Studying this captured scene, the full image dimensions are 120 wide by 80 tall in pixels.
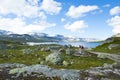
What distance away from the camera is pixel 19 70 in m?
29.4

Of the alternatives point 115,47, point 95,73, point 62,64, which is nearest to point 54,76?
point 95,73

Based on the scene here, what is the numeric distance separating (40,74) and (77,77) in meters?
4.56

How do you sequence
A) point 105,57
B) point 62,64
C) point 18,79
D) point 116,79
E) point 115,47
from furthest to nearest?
1. point 115,47
2. point 105,57
3. point 62,64
4. point 116,79
5. point 18,79

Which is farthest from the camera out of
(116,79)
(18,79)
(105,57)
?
(105,57)

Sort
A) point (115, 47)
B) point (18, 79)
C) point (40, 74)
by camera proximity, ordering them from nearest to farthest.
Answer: point (18, 79) → point (40, 74) → point (115, 47)

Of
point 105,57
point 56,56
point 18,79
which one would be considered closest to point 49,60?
point 56,56

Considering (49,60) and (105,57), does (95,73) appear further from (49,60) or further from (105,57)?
(105,57)

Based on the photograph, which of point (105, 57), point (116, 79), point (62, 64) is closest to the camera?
point (116, 79)

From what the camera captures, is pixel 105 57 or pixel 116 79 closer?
pixel 116 79

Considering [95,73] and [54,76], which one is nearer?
[54,76]

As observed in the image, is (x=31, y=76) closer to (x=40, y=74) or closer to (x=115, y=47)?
(x=40, y=74)

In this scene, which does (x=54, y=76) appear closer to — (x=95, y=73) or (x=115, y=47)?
(x=95, y=73)

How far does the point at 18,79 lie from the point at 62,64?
31103mm

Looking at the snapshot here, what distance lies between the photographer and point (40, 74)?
1116 inches
